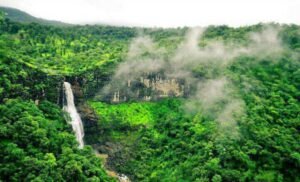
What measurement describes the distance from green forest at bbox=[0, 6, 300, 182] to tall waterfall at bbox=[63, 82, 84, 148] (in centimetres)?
92

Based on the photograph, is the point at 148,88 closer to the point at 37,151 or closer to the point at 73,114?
the point at 73,114

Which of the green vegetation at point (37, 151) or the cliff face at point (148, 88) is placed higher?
the cliff face at point (148, 88)

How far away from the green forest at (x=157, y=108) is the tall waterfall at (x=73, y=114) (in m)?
0.92

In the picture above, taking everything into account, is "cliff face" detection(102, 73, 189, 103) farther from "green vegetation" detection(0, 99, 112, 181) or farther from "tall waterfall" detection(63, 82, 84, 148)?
"green vegetation" detection(0, 99, 112, 181)

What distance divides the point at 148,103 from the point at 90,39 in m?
31.4

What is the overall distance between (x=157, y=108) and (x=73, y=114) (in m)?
13.4

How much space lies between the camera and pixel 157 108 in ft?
240

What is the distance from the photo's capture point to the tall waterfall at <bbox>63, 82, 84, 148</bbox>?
6437cm

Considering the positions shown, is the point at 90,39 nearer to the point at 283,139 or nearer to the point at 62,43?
the point at 62,43

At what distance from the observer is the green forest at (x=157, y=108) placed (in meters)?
53.2

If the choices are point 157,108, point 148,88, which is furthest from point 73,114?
point 148,88

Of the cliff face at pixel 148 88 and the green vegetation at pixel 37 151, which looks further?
the cliff face at pixel 148 88

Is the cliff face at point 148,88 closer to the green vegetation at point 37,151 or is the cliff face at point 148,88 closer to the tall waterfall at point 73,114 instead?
the tall waterfall at point 73,114

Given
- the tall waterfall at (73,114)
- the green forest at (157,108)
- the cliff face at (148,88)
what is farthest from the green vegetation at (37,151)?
the cliff face at (148,88)
